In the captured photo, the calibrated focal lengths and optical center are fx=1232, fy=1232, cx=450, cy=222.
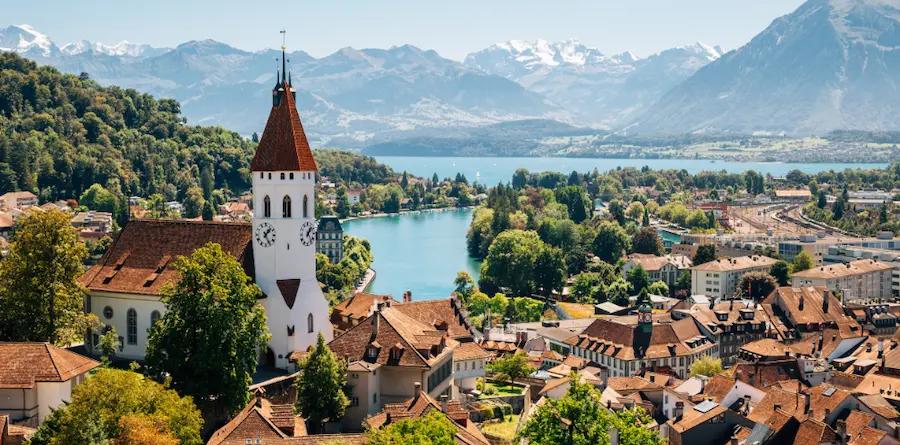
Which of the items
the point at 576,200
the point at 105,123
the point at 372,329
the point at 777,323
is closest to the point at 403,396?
the point at 372,329

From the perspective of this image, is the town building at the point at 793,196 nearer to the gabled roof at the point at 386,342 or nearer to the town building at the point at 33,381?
the gabled roof at the point at 386,342

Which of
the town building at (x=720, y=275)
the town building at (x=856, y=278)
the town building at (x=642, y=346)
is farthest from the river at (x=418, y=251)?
the town building at (x=642, y=346)

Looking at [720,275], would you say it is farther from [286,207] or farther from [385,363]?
[385,363]

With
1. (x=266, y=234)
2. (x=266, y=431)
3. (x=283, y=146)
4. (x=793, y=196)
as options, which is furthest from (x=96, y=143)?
(x=793, y=196)

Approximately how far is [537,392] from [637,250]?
65461mm

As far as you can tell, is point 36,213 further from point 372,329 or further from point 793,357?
point 793,357

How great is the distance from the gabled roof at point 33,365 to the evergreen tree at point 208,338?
2163mm

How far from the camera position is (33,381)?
1091 inches

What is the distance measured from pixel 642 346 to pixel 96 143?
212 feet

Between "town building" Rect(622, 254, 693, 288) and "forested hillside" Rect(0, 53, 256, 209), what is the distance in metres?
38.7

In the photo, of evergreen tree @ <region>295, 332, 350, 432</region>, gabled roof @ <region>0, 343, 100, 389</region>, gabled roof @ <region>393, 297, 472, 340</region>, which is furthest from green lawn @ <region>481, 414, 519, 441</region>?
gabled roof @ <region>0, 343, 100, 389</region>

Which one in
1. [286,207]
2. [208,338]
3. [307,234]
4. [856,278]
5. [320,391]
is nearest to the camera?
[320,391]

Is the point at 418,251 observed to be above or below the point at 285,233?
below

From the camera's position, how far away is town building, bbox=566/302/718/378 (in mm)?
50094
